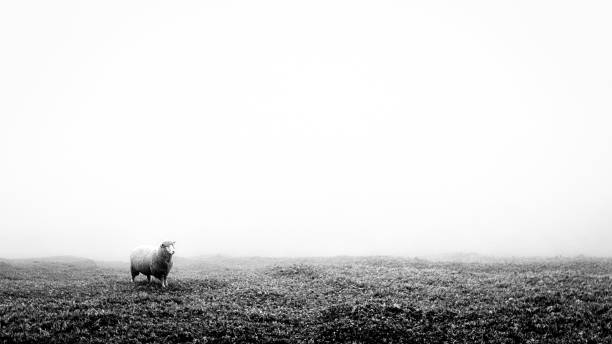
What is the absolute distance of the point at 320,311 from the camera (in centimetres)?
1802

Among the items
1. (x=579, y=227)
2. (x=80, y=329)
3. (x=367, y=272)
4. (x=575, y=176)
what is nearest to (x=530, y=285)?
(x=367, y=272)

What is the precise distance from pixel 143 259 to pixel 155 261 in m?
1.46

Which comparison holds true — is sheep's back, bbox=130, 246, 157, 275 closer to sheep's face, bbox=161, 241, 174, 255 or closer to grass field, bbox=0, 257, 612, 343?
sheep's face, bbox=161, 241, 174, 255

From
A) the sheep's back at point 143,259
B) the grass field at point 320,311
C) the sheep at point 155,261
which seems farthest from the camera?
the sheep's back at point 143,259

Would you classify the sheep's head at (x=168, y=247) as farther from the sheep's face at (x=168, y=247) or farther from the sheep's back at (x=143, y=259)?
the sheep's back at (x=143, y=259)

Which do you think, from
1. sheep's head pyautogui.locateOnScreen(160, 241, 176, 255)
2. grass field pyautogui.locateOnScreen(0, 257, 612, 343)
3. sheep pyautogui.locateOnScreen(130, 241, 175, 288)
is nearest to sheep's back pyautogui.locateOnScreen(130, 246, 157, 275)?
sheep pyautogui.locateOnScreen(130, 241, 175, 288)

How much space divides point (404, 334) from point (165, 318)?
10467 millimetres

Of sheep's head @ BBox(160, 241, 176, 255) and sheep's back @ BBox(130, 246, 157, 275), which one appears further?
sheep's back @ BBox(130, 246, 157, 275)

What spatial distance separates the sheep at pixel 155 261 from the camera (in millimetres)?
24219

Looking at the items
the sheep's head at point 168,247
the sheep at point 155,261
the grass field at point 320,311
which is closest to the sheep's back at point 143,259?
the sheep at point 155,261

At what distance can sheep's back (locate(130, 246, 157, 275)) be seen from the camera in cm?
2511

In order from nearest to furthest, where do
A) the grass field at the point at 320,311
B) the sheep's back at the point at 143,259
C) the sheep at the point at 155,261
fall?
the grass field at the point at 320,311 → the sheep at the point at 155,261 → the sheep's back at the point at 143,259

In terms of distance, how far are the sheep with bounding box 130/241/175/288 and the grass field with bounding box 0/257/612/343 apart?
985 mm

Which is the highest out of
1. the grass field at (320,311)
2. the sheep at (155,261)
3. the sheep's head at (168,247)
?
the sheep's head at (168,247)
